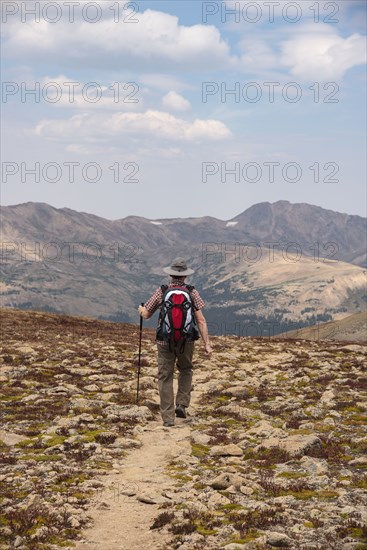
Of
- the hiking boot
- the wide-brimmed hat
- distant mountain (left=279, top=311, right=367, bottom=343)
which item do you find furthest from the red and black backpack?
distant mountain (left=279, top=311, right=367, bottom=343)

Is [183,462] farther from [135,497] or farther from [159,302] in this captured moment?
[159,302]

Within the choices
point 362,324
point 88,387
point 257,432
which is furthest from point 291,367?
point 362,324

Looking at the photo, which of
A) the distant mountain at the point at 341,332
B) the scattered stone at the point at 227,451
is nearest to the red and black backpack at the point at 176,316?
the scattered stone at the point at 227,451

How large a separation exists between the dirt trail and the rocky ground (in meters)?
0.03

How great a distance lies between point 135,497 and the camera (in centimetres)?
1053

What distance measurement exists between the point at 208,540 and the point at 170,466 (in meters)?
4.20

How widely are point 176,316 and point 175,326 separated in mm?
278

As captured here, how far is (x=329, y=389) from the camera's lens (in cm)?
2156

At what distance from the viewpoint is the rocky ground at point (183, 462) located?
28.5ft

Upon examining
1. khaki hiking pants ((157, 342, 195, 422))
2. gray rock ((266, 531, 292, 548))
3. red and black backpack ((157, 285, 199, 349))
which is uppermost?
red and black backpack ((157, 285, 199, 349))

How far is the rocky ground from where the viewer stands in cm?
869

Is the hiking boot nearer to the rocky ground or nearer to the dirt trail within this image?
the rocky ground

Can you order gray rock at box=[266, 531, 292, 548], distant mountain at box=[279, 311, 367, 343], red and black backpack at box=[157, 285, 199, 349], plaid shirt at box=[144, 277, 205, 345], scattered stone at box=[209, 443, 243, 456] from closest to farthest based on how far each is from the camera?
gray rock at box=[266, 531, 292, 548] < scattered stone at box=[209, 443, 243, 456] < red and black backpack at box=[157, 285, 199, 349] < plaid shirt at box=[144, 277, 205, 345] < distant mountain at box=[279, 311, 367, 343]

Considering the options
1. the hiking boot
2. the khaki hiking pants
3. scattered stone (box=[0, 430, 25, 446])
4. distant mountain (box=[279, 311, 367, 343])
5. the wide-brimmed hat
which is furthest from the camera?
distant mountain (box=[279, 311, 367, 343])
